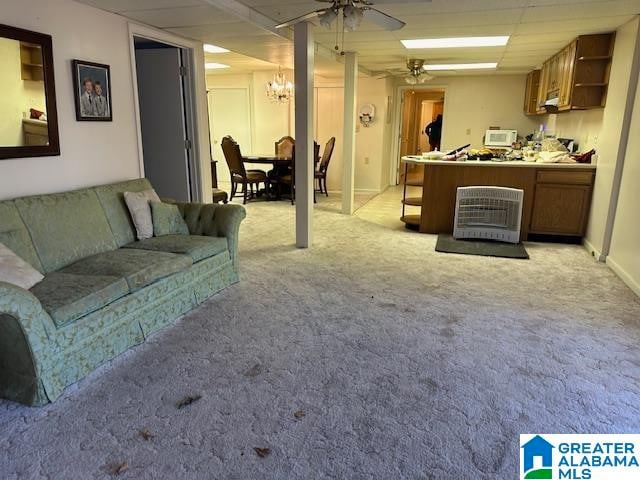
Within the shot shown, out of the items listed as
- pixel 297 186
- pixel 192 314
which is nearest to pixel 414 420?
pixel 192 314

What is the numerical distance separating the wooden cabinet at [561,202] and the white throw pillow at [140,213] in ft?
13.2

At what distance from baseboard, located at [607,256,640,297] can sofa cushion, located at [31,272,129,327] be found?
12.2 feet

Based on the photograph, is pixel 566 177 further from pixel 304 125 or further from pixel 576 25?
pixel 304 125

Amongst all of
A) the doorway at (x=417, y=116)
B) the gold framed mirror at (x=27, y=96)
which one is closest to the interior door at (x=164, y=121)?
the gold framed mirror at (x=27, y=96)

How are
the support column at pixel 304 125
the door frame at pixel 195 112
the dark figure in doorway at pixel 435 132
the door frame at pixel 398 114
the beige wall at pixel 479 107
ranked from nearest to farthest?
the support column at pixel 304 125, the door frame at pixel 195 112, the beige wall at pixel 479 107, the door frame at pixel 398 114, the dark figure in doorway at pixel 435 132

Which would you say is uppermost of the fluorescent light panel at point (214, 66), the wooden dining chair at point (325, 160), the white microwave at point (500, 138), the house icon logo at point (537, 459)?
the fluorescent light panel at point (214, 66)

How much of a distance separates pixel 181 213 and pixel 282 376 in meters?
1.93

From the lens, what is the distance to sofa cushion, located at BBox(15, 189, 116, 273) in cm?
276

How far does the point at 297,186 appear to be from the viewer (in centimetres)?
473

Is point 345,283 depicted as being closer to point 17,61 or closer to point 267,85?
point 17,61

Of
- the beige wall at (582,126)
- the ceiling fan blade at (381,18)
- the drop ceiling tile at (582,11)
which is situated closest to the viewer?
the ceiling fan blade at (381,18)

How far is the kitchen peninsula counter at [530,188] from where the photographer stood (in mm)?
4913

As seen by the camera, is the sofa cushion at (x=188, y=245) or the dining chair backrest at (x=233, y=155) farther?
the dining chair backrest at (x=233, y=155)

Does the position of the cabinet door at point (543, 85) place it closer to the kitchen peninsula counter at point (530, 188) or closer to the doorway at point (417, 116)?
the kitchen peninsula counter at point (530, 188)
